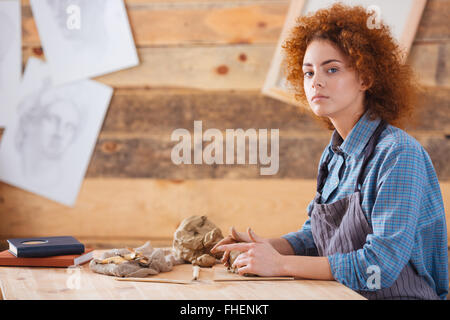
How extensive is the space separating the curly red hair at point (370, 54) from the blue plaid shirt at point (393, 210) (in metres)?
0.09

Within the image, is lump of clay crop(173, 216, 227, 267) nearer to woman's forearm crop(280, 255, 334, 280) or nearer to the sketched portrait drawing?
woman's forearm crop(280, 255, 334, 280)

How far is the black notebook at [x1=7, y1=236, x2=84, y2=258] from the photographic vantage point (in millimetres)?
1252

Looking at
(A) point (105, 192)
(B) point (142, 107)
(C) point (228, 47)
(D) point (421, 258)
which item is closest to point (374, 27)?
(D) point (421, 258)

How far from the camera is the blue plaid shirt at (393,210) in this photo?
108cm

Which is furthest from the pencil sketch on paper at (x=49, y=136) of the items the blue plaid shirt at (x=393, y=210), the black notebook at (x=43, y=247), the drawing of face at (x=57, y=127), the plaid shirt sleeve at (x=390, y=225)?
the plaid shirt sleeve at (x=390, y=225)

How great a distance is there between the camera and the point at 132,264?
122 cm

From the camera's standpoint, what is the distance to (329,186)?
1353 millimetres

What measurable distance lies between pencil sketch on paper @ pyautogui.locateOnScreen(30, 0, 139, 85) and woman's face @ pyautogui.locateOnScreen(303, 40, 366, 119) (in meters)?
1.28

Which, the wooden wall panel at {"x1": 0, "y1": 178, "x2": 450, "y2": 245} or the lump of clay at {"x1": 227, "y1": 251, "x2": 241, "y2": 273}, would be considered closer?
the lump of clay at {"x1": 227, "y1": 251, "x2": 241, "y2": 273}

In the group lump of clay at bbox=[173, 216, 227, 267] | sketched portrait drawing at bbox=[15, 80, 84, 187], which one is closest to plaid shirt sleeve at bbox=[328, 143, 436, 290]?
lump of clay at bbox=[173, 216, 227, 267]

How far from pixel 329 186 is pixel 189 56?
4.15 feet

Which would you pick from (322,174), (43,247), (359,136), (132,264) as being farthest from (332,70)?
(43,247)

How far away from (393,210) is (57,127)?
6.00ft

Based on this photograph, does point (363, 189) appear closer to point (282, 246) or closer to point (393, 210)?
point (393, 210)
